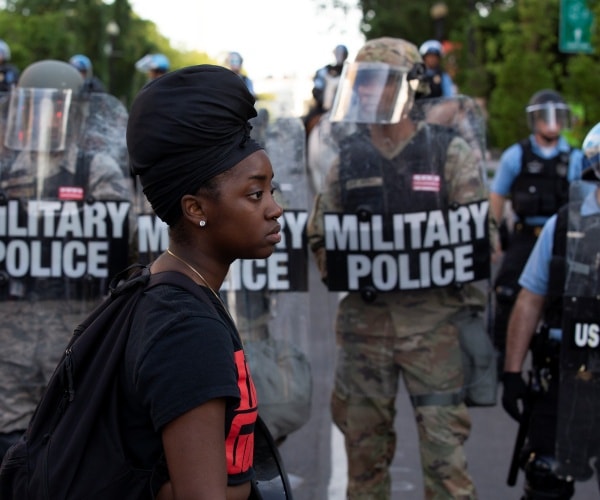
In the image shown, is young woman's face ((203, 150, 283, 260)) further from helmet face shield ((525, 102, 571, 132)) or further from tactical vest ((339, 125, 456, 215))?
helmet face shield ((525, 102, 571, 132))

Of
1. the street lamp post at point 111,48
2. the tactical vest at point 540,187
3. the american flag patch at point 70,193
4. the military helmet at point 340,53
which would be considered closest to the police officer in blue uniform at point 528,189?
the tactical vest at point 540,187

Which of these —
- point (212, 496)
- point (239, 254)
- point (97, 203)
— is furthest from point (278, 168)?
point (212, 496)

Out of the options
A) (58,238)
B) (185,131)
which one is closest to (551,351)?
(58,238)

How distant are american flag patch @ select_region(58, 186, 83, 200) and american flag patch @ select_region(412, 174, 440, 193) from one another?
138 cm

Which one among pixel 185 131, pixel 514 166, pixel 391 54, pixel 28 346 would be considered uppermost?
pixel 391 54

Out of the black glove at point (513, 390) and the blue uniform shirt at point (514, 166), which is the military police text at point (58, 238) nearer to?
the black glove at point (513, 390)

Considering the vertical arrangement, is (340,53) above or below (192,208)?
above

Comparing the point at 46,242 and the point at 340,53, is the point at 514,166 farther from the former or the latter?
the point at 46,242

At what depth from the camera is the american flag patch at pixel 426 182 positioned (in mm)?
4516

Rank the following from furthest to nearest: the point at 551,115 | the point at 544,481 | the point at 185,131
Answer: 1. the point at 551,115
2. the point at 544,481
3. the point at 185,131

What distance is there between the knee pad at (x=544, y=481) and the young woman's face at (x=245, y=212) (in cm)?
231

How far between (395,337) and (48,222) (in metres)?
1.50

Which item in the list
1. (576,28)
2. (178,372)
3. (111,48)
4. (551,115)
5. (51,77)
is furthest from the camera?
(111,48)

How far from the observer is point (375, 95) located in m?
4.61
